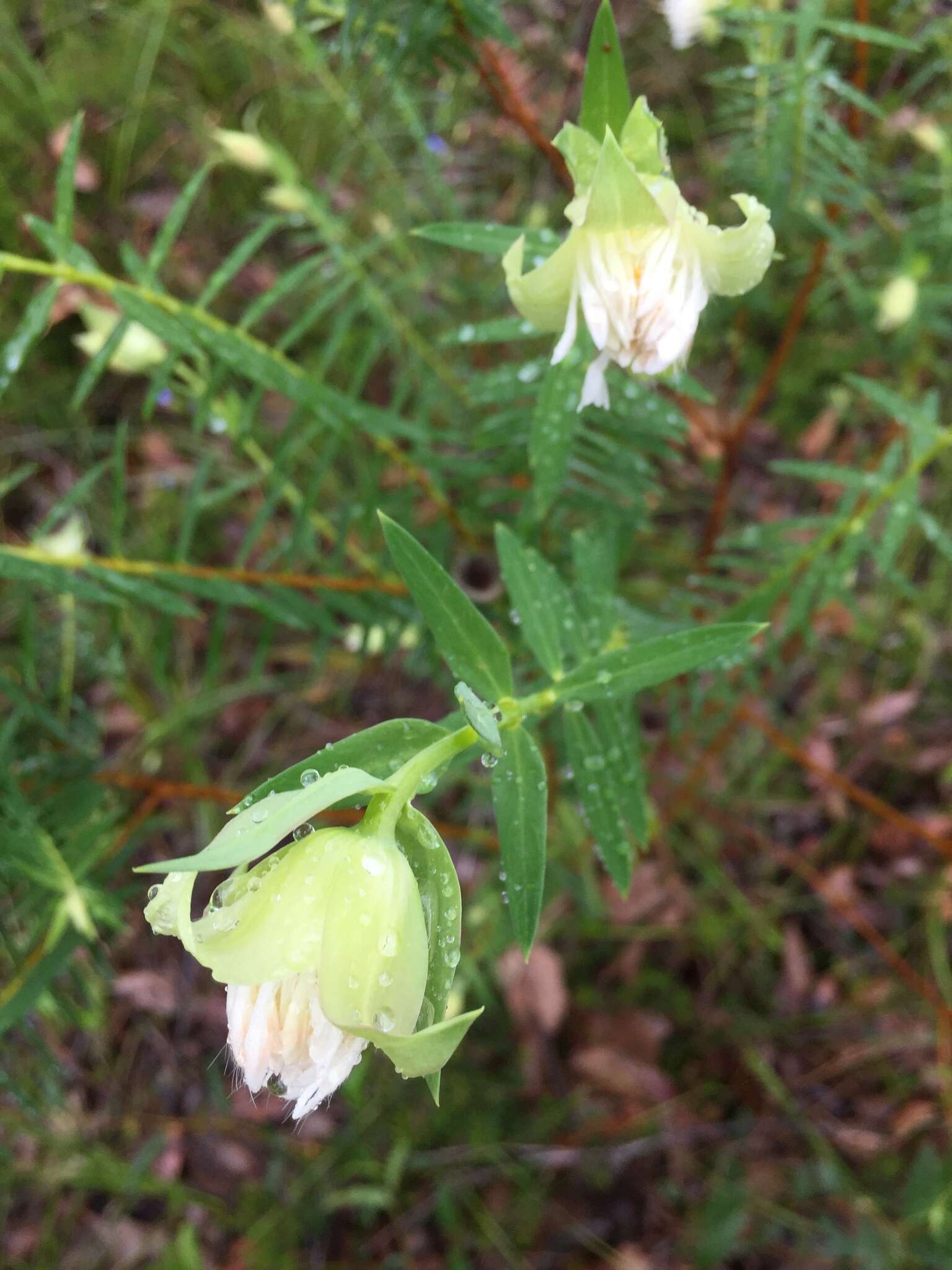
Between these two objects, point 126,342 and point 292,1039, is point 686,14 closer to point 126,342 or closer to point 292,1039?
point 126,342

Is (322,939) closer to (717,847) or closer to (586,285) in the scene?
(586,285)

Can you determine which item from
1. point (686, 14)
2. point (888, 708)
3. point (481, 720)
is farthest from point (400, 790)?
point (888, 708)

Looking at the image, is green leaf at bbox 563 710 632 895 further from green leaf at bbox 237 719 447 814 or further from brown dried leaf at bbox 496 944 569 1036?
brown dried leaf at bbox 496 944 569 1036

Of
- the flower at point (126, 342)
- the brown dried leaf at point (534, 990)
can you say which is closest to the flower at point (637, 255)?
the flower at point (126, 342)

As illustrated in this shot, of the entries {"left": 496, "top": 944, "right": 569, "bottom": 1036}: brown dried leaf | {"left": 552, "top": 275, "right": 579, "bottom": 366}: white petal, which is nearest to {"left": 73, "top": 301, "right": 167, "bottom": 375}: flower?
{"left": 552, "top": 275, "right": 579, "bottom": 366}: white petal

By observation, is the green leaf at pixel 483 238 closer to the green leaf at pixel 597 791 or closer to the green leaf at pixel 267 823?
the green leaf at pixel 597 791

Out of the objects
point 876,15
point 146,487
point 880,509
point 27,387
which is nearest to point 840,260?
point 876,15
